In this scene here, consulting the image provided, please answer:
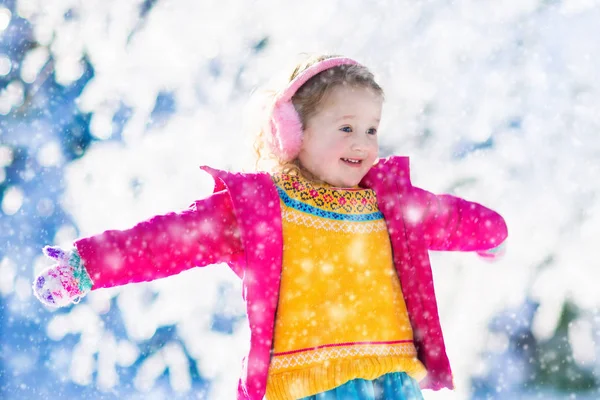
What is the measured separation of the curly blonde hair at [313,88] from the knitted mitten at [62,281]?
0.85 meters

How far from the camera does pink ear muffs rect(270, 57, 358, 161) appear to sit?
2.61 meters

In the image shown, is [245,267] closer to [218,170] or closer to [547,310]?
[218,170]

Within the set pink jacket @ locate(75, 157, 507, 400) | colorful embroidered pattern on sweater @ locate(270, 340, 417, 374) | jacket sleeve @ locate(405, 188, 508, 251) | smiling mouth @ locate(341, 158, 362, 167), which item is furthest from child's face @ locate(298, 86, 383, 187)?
colorful embroidered pattern on sweater @ locate(270, 340, 417, 374)

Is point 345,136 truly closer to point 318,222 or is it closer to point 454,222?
point 318,222

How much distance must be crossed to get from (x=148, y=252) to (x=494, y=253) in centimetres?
137

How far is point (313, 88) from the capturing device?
261 centimetres

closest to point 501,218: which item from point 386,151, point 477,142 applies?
point 386,151

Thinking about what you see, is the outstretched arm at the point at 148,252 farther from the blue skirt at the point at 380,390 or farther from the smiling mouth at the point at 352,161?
the blue skirt at the point at 380,390

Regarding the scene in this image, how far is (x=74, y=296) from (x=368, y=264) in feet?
3.05

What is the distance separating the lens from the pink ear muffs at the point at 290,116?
261 cm

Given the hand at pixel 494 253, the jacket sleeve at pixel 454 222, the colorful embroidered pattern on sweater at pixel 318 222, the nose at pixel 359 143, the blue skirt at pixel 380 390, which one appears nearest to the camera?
the blue skirt at pixel 380 390

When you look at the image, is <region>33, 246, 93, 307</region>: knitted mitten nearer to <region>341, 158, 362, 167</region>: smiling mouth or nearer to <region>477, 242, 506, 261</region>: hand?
<region>341, 158, 362, 167</region>: smiling mouth

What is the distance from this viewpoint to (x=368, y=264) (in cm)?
238

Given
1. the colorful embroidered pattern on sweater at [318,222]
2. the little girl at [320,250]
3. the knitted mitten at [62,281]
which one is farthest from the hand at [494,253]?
the knitted mitten at [62,281]
